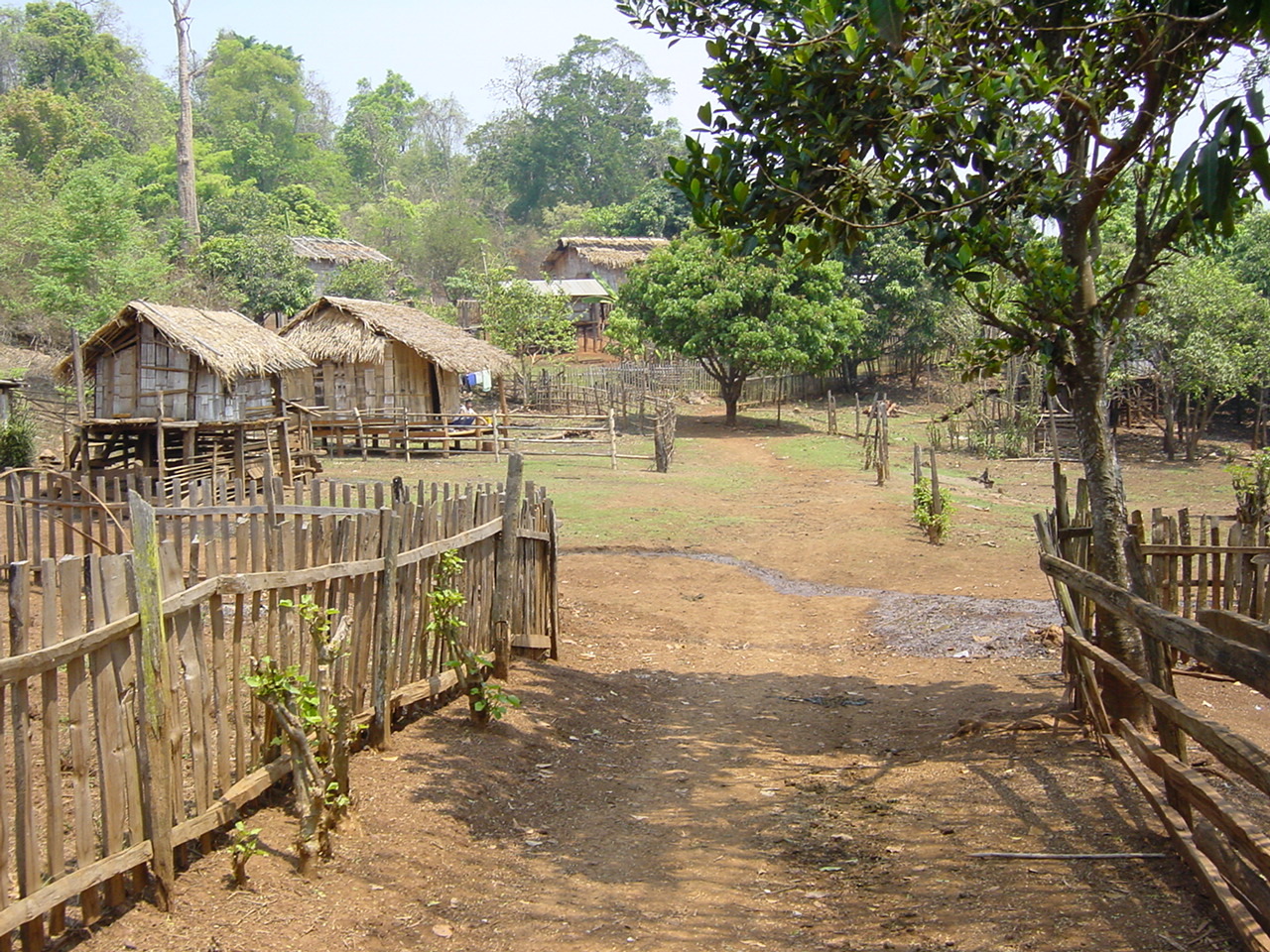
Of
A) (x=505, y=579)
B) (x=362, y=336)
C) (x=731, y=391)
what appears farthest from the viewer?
(x=731, y=391)

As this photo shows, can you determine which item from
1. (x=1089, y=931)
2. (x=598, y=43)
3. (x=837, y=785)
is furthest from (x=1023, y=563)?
(x=598, y=43)

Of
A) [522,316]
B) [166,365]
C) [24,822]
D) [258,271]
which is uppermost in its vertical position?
[258,271]

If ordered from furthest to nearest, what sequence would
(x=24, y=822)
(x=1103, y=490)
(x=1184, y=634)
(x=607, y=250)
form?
(x=607, y=250) < (x=1103, y=490) < (x=1184, y=634) < (x=24, y=822)

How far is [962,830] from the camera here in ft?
18.3

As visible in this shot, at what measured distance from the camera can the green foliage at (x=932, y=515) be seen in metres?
16.6

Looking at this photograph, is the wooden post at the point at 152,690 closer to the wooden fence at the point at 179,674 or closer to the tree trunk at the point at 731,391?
the wooden fence at the point at 179,674

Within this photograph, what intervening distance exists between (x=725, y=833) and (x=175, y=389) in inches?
723

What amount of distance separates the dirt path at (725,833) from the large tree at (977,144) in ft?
4.94

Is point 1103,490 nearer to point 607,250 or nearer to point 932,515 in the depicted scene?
point 932,515

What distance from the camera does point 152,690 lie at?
4266 mm

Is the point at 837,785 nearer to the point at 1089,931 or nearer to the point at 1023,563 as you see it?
the point at 1089,931

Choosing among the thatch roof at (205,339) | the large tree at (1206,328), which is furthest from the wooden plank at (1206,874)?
the large tree at (1206,328)

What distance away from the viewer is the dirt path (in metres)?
4.39

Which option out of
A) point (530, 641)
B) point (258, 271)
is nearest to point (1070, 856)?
point (530, 641)
